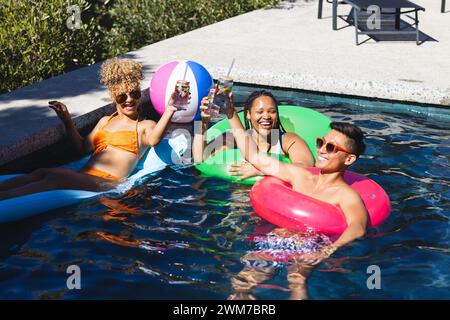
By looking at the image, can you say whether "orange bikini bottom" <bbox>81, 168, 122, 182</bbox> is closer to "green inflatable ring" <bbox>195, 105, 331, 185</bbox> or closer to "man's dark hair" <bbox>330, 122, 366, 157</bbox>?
"green inflatable ring" <bbox>195, 105, 331, 185</bbox>

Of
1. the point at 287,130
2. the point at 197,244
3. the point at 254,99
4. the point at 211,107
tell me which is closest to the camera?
the point at 197,244

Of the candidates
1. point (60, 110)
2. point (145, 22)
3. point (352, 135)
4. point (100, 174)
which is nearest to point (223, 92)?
point (352, 135)

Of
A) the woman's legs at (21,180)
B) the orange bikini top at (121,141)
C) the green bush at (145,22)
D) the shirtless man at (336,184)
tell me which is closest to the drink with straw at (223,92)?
the shirtless man at (336,184)

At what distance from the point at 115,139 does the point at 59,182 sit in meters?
0.77

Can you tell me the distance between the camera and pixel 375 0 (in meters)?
11.5

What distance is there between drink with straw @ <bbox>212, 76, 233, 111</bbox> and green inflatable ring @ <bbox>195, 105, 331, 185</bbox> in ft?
2.30

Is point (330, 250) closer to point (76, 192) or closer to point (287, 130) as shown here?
point (287, 130)

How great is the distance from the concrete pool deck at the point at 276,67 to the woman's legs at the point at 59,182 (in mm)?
744

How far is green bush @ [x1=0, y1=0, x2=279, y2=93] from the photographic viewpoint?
32.9 feet

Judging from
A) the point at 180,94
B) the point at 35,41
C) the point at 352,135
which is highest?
the point at 35,41

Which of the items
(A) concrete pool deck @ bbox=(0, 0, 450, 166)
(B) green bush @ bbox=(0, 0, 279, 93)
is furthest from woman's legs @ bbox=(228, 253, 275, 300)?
(B) green bush @ bbox=(0, 0, 279, 93)

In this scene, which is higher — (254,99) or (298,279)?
(254,99)

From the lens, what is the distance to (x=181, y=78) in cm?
815
